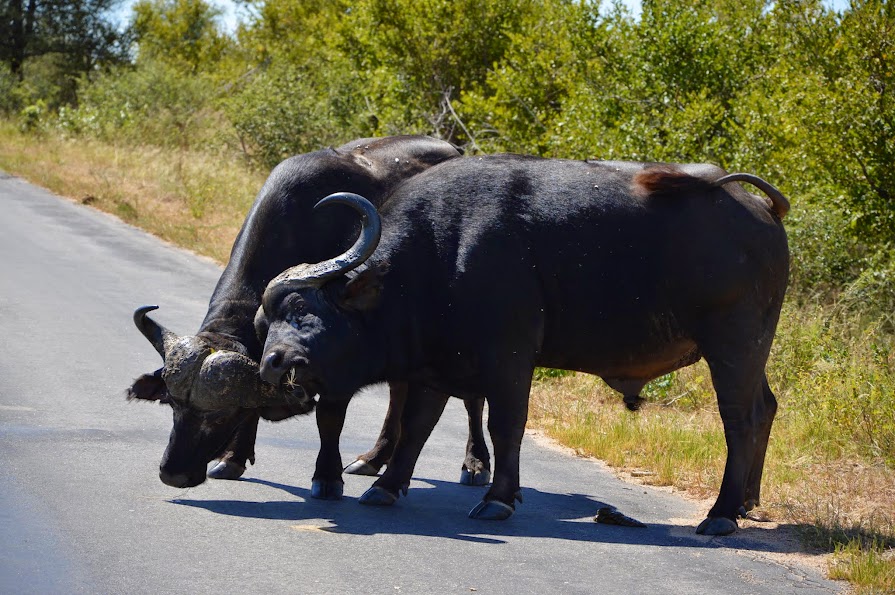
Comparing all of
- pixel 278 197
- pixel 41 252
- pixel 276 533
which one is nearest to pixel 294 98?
pixel 41 252

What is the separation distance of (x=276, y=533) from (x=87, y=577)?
1240 millimetres

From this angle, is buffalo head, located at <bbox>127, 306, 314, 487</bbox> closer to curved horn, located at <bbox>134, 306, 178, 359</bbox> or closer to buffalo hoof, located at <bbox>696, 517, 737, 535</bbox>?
curved horn, located at <bbox>134, 306, 178, 359</bbox>

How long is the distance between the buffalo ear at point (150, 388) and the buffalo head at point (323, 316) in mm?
736

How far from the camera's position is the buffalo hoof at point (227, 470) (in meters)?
7.71

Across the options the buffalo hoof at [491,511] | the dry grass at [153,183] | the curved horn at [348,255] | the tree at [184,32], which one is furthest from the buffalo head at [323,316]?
the tree at [184,32]

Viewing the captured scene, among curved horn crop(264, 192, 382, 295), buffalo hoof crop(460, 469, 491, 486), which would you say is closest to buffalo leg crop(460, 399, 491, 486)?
buffalo hoof crop(460, 469, 491, 486)

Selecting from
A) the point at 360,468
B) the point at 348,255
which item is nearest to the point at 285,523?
the point at 348,255

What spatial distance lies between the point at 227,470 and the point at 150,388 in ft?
2.70

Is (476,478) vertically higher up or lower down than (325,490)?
higher up

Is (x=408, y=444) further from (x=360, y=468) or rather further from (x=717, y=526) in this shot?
(x=717, y=526)

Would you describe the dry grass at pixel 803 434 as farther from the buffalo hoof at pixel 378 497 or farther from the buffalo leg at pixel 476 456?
the buffalo hoof at pixel 378 497

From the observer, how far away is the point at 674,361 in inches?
301

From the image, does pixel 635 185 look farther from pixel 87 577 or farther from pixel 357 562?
pixel 87 577

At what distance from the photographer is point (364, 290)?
23.2 ft
